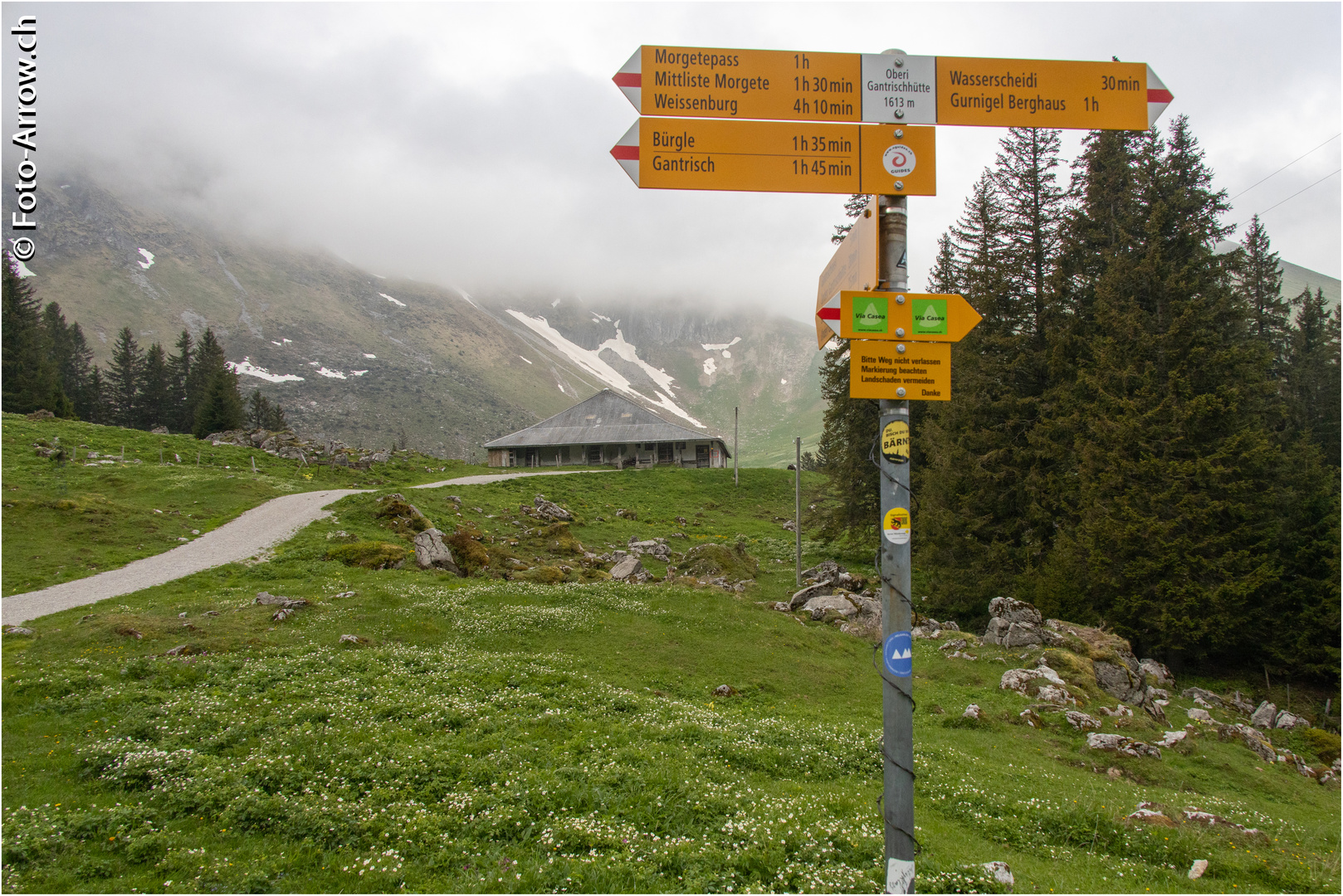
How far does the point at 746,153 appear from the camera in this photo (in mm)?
4555

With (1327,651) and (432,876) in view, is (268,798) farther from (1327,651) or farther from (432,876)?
(1327,651)

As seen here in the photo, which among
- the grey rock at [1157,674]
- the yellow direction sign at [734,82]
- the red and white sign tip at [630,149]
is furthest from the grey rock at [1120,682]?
the red and white sign tip at [630,149]

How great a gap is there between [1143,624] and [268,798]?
2980 centimetres

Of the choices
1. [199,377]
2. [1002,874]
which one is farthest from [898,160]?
[199,377]

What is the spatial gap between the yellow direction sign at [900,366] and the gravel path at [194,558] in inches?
858

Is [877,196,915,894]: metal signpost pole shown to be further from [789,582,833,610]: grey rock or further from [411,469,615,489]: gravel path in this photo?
[411,469,615,489]: gravel path

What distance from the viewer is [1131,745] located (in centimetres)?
1273

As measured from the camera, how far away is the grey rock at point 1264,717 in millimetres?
18578

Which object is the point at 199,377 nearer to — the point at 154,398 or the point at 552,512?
the point at 154,398

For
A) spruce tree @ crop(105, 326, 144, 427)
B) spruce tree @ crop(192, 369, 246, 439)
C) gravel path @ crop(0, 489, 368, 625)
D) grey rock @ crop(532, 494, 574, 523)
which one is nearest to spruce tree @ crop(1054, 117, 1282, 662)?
grey rock @ crop(532, 494, 574, 523)

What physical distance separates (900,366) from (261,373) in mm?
174186

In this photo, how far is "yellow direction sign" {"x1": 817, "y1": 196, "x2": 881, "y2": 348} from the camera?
4250 millimetres

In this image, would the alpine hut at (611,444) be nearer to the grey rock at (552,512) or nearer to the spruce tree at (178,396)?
the grey rock at (552,512)

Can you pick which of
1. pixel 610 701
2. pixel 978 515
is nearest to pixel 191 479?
pixel 610 701
